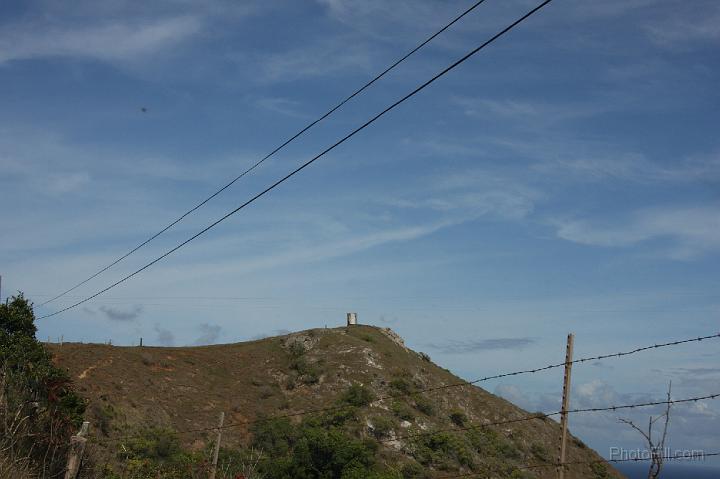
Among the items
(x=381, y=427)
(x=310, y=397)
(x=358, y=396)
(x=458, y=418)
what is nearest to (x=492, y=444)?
(x=458, y=418)

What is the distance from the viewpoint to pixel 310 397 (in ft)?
277

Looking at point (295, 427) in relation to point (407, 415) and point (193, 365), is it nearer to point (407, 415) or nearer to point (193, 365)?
point (407, 415)

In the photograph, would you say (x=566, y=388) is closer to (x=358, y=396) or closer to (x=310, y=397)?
(x=358, y=396)

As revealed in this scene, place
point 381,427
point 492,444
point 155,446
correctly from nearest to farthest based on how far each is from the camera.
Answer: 1. point 155,446
2. point 381,427
3. point 492,444

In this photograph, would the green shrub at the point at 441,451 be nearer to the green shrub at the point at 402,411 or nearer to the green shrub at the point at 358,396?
the green shrub at the point at 402,411

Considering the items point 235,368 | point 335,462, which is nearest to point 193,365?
point 235,368

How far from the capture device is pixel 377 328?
11031cm

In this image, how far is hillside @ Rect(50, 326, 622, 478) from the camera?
2790 inches

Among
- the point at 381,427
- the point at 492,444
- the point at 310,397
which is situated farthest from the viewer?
the point at 310,397

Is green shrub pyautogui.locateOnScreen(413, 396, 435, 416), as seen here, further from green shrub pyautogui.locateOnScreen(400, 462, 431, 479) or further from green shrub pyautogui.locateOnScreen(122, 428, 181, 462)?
green shrub pyautogui.locateOnScreen(122, 428, 181, 462)

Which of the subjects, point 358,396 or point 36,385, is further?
point 358,396

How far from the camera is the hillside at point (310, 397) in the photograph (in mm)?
70875

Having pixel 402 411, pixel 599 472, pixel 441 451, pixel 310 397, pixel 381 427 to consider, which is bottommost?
pixel 599 472

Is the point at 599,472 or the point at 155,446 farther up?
the point at 599,472
